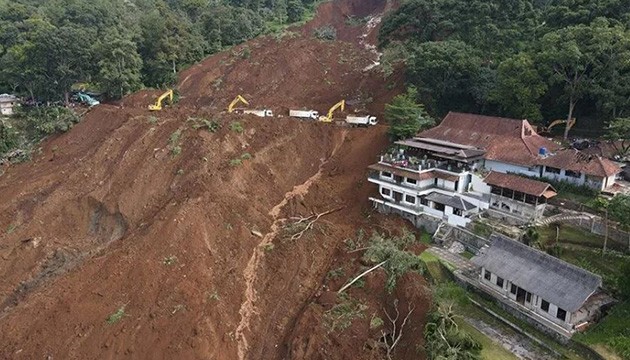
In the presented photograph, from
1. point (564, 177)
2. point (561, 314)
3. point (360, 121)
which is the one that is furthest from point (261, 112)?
point (561, 314)

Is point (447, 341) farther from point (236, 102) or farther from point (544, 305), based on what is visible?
point (236, 102)

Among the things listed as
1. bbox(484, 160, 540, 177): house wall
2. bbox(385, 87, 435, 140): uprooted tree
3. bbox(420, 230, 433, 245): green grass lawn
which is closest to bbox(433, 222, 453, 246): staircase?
bbox(420, 230, 433, 245): green grass lawn

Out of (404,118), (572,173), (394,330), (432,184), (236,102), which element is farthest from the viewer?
(236,102)

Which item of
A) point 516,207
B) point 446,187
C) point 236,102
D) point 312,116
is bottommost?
point 516,207

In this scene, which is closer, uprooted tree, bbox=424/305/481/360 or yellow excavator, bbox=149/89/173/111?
uprooted tree, bbox=424/305/481/360

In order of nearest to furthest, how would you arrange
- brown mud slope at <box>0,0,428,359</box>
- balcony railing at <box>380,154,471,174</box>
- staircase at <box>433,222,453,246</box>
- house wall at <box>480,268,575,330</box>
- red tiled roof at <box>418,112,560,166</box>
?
house wall at <box>480,268,575,330</box>, brown mud slope at <box>0,0,428,359</box>, staircase at <box>433,222,453,246</box>, balcony railing at <box>380,154,471,174</box>, red tiled roof at <box>418,112,560,166</box>

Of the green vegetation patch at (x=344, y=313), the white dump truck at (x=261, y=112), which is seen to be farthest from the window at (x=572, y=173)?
the white dump truck at (x=261, y=112)

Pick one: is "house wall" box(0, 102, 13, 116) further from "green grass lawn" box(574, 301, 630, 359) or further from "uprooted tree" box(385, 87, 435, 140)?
"green grass lawn" box(574, 301, 630, 359)

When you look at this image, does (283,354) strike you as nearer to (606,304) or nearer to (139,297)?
(139,297)
